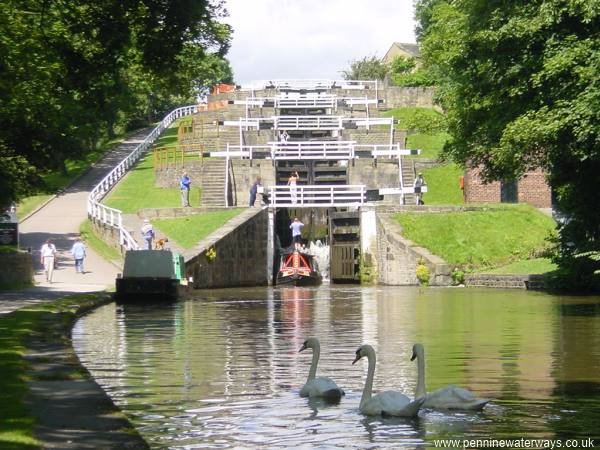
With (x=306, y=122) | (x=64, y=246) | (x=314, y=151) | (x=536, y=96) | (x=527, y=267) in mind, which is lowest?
(x=527, y=267)

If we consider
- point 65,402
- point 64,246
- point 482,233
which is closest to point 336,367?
point 65,402

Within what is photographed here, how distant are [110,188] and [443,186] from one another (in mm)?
18072

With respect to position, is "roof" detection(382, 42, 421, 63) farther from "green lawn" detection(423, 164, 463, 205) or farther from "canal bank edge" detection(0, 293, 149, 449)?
"canal bank edge" detection(0, 293, 149, 449)

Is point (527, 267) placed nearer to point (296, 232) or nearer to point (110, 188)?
point (296, 232)

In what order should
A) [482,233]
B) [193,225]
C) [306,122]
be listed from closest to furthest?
[482,233] < [193,225] < [306,122]

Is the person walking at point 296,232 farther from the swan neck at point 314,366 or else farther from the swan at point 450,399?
the swan at point 450,399

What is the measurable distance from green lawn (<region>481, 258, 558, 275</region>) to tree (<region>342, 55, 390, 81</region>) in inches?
2675

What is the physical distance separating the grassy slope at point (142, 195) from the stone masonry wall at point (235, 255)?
9732mm

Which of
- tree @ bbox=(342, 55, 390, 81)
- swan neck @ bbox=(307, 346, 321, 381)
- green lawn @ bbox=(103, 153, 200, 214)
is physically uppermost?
tree @ bbox=(342, 55, 390, 81)

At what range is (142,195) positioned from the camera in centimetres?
6612

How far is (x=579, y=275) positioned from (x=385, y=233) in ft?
47.1

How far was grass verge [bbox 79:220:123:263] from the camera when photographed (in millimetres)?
51312

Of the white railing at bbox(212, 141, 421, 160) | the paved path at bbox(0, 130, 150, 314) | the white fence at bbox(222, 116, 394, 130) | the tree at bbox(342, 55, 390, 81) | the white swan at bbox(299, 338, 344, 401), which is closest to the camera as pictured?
the white swan at bbox(299, 338, 344, 401)

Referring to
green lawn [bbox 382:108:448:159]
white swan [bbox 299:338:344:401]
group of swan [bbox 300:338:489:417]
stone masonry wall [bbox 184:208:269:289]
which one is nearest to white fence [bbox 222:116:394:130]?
green lawn [bbox 382:108:448:159]
